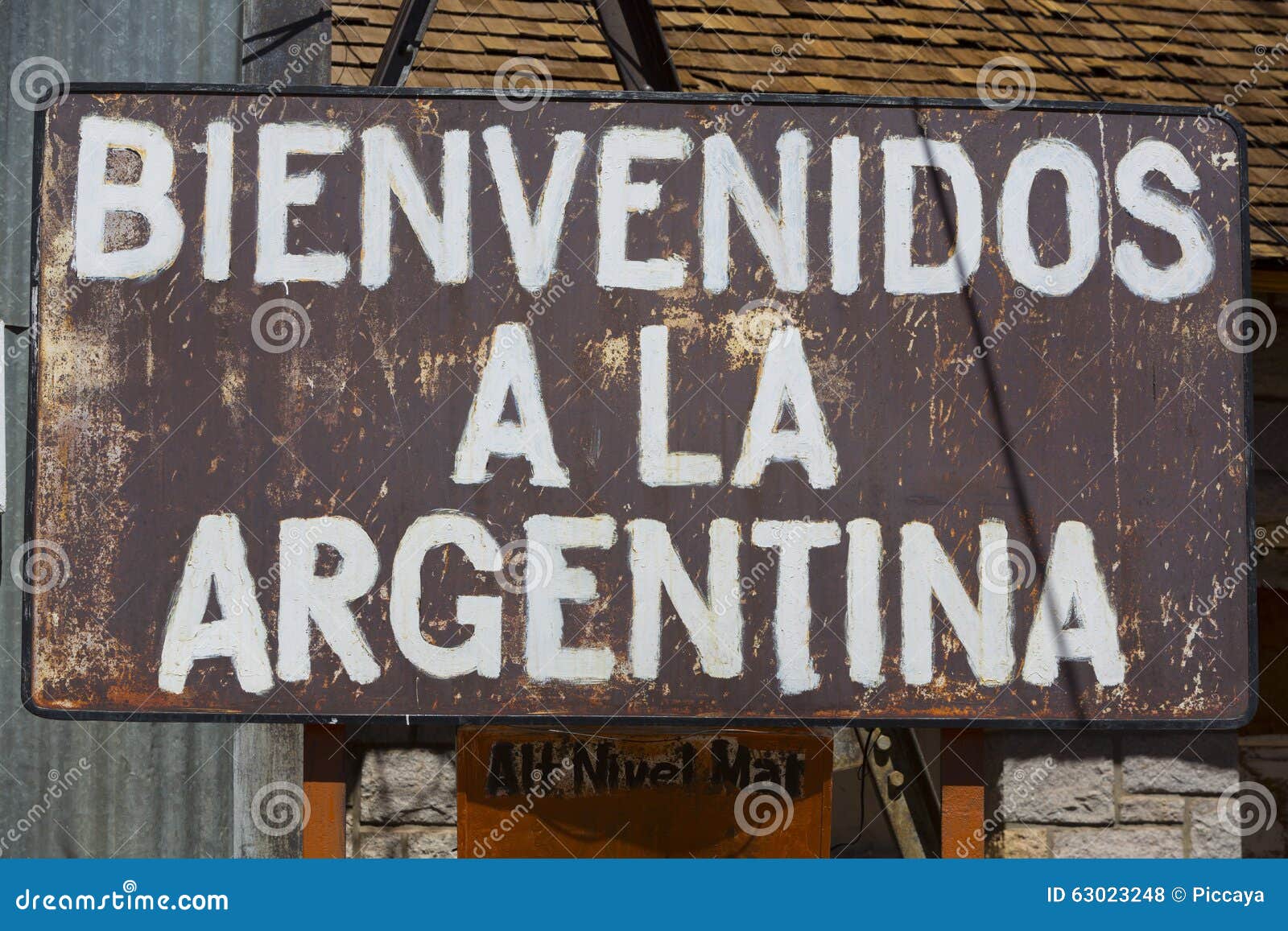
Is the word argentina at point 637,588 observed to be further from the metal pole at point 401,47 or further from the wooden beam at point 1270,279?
the wooden beam at point 1270,279

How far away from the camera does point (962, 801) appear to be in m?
3.04

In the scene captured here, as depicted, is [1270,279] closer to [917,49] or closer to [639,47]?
[917,49]

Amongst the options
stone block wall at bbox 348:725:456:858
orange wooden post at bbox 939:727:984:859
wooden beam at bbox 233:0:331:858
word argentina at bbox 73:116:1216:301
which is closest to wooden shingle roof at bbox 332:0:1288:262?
wooden beam at bbox 233:0:331:858

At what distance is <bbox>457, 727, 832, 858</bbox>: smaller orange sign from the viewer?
3.42 metres

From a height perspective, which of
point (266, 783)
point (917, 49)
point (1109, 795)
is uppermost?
point (917, 49)

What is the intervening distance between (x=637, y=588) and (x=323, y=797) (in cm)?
89

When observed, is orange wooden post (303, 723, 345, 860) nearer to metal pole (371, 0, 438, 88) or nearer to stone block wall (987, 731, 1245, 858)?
metal pole (371, 0, 438, 88)

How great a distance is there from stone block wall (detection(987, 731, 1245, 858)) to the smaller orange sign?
1.95 m

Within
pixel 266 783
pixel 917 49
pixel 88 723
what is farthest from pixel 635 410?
pixel 917 49

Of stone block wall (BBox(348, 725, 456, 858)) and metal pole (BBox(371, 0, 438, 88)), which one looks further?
stone block wall (BBox(348, 725, 456, 858))

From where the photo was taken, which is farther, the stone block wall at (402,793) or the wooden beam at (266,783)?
the stone block wall at (402,793)

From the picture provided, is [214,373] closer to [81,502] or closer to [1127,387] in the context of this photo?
[81,502]

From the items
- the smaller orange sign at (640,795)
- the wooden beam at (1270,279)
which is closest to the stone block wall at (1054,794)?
the smaller orange sign at (640,795)

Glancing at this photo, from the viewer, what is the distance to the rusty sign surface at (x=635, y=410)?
2.89 metres
